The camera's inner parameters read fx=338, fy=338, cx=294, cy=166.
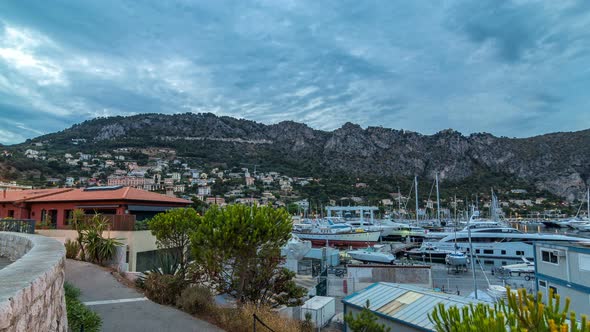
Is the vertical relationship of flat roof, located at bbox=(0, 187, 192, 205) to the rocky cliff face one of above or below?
below

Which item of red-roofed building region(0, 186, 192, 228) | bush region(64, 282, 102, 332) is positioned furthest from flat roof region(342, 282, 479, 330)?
red-roofed building region(0, 186, 192, 228)

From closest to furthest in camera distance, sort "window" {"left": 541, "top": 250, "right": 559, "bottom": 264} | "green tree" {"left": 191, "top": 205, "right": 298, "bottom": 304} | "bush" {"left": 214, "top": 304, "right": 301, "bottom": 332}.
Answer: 1. "bush" {"left": 214, "top": 304, "right": 301, "bottom": 332}
2. "green tree" {"left": 191, "top": 205, "right": 298, "bottom": 304}
3. "window" {"left": 541, "top": 250, "right": 559, "bottom": 264}

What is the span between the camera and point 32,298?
3.25m

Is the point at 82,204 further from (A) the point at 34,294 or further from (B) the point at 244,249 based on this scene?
(A) the point at 34,294

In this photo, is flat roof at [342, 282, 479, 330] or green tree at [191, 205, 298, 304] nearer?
green tree at [191, 205, 298, 304]

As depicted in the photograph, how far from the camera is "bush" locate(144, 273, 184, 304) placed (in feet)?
36.4

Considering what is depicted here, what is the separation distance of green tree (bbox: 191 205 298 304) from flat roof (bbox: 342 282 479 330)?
3.61 meters

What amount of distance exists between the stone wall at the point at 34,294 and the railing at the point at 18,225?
32.6ft

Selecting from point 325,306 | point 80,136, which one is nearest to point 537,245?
point 325,306

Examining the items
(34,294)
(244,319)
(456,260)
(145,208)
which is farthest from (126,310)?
(456,260)

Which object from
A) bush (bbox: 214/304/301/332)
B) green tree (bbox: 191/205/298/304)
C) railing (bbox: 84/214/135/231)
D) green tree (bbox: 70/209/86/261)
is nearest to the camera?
bush (bbox: 214/304/301/332)

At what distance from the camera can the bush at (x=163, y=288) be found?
11.1m

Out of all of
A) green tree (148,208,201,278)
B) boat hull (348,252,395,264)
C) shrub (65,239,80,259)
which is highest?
green tree (148,208,201,278)

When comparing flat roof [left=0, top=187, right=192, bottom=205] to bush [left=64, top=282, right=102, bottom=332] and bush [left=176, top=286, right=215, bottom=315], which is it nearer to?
bush [left=176, top=286, right=215, bottom=315]
